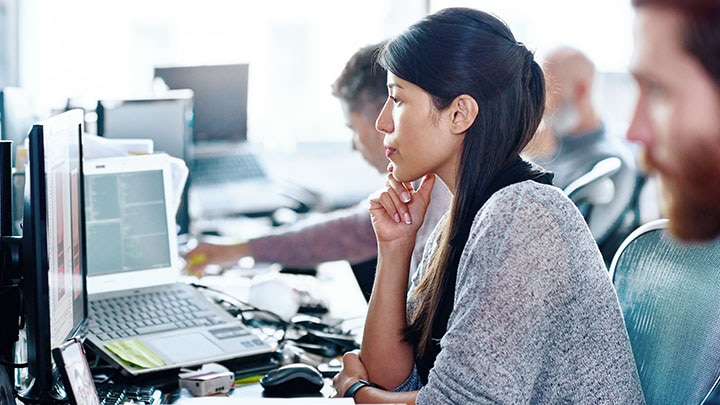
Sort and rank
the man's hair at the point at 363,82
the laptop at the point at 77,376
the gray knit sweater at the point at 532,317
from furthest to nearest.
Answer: the man's hair at the point at 363,82, the gray knit sweater at the point at 532,317, the laptop at the point at 77,376

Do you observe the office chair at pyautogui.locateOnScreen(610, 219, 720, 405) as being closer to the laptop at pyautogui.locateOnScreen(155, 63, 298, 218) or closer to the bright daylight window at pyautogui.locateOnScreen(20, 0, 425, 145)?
the laptop at pyautogui.locateOnScreen(155, 63, 298, 218)

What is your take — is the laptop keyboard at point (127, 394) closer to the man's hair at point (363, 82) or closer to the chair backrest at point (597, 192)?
the man's hair at point (363, 82)

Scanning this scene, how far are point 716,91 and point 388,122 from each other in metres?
0.92

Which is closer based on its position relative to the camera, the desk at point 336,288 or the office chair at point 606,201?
the desk at point 336,288

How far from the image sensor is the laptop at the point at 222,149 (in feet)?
11.0

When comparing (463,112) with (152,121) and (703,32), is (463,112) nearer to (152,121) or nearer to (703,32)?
(703,32)

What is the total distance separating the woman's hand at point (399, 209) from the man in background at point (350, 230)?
9.1 inches

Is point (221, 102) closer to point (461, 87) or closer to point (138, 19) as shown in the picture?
point (138, 19)

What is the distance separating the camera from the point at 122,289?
1950mm

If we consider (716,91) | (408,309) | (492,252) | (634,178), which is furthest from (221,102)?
(716,91)

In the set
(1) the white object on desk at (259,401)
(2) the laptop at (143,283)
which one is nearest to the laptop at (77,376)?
(1) the white object on desk at (259,401)

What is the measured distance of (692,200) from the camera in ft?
2.70

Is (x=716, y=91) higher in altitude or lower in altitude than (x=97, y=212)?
higher

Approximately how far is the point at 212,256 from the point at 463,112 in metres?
1.17
